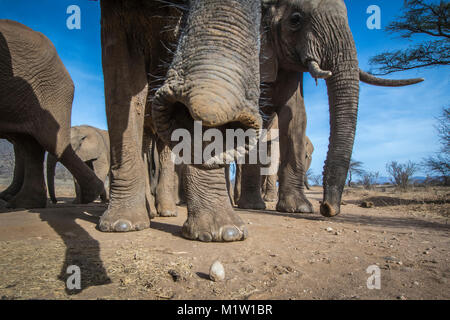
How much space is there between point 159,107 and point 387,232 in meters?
2.24

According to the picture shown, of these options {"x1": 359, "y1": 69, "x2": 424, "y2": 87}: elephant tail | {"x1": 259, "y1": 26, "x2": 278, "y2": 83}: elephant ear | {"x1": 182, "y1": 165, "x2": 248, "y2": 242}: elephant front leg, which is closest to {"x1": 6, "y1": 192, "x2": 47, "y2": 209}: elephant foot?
{"x1": 182, "y1": 165, "x2": 248, "y2": 242}: elephant front leg

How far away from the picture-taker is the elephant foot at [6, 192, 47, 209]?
4.24 metres

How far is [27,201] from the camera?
4312 mm

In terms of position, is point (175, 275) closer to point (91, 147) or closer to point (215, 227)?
point (215, 227)

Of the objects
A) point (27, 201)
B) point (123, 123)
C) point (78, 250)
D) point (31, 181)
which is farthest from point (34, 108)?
point (78, 250)

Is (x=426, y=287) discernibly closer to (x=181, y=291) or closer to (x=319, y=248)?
(x=319, y=248)

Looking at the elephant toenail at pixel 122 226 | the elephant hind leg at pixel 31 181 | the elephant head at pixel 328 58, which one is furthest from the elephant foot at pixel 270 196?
the elephant toenail at pixel 122 226

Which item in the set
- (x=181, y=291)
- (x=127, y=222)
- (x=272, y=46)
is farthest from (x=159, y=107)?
(x=272, y=46)

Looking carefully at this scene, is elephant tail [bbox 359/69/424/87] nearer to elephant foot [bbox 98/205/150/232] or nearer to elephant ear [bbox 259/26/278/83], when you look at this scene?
elephant ear [bbox 259/26/278/83]

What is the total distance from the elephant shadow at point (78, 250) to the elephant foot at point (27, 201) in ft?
5.07

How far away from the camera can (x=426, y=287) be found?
129 cm

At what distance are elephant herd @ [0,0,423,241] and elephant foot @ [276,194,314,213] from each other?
1 cm

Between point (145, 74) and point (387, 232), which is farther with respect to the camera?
point (145, 74)

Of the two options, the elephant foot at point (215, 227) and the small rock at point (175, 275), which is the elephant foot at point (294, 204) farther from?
the small rock at point (175, 275)
